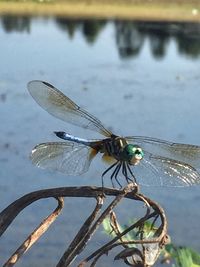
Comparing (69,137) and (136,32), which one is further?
(136,32)

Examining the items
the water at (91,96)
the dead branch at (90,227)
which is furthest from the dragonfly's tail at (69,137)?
the water at (91,96)

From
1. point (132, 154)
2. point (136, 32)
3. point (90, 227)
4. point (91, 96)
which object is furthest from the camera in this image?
point (136, 32)

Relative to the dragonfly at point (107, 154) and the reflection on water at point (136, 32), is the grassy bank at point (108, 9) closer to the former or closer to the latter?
the reflection on water at point (136, 32)

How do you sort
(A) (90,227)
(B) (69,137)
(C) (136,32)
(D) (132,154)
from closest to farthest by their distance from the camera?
(A) (90,227), (D) (132,154), (B) (69,137), (C) (136,32)

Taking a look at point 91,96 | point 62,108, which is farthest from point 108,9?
point 62,108

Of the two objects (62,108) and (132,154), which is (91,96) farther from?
(132,154)

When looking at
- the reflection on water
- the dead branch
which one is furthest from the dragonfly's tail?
the reflection on water

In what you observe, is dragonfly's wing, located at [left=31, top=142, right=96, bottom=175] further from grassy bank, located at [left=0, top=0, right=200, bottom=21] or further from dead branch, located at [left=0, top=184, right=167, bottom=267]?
grassy bank, located at [left=0, top=0, right=200, bottom=21]

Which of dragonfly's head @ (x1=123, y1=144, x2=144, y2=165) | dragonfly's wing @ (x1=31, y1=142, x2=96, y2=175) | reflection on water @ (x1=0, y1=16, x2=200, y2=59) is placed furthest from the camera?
reflection on water @ (x1=0, y1=16, x2=200, y2=59)
